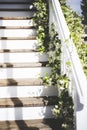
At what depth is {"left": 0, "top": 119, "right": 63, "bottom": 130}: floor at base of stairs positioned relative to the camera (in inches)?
155

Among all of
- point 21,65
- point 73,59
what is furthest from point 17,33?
point 73,59

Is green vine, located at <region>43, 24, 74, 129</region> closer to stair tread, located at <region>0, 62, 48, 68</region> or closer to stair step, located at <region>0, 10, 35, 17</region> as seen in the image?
stair tread, located at <region>0, 62, 48, 68</region>

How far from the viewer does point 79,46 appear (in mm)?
4891

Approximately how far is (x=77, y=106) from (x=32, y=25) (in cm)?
290

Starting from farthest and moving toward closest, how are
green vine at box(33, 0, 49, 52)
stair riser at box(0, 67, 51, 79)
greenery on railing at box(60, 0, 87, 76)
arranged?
green vine at box(33, 0, 49, 52) < greenery on railing at box(60, 0, 87, 76) < stair riser at box(0, 67, 51, 79)

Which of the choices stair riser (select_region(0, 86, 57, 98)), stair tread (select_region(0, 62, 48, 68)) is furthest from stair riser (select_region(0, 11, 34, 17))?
stair riser (select_region(0, 86, 57, 98))

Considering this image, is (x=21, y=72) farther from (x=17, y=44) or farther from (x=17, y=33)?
(x=17, y=33)

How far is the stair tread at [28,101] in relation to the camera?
4191 mm

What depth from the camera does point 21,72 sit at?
4.77 m

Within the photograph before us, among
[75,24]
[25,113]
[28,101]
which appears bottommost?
[25,113]

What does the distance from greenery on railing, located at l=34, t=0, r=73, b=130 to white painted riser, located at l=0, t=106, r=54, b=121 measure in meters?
0.17

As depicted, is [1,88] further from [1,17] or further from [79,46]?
[1,17]

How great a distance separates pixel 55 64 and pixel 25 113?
82 cm

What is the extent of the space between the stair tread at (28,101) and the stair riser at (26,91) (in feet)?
0.26
